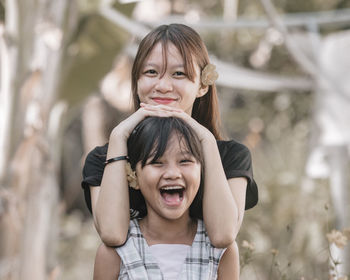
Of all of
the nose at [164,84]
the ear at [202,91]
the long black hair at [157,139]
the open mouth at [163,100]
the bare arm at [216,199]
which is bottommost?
the bare arm at [216,199]

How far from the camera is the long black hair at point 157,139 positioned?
1.75 metres

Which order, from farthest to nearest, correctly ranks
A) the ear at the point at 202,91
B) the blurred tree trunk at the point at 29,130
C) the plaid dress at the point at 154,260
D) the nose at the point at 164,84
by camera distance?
the blurred tree trunk at the point at 29,130
the ear at the point at 202,91
the nose at the point at 164,84
the plaid dress at the point at 154,260

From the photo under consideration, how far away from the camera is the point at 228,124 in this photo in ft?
34.2

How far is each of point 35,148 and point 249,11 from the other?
625 cm

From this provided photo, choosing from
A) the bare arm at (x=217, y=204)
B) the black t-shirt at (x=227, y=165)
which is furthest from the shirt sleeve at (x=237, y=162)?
the bare arm at (x=217, y=204)

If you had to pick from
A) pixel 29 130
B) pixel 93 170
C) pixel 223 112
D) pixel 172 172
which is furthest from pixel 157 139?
pixel 223 112

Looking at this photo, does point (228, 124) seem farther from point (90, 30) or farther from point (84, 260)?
point (90, 30)

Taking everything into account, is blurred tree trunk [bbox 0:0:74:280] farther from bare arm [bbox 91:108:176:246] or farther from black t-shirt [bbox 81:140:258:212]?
bare arm [bbox 91:108:176:246]

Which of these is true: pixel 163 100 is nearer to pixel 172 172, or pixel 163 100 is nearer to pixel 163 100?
pixel 163 100

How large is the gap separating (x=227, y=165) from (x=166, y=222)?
290mm

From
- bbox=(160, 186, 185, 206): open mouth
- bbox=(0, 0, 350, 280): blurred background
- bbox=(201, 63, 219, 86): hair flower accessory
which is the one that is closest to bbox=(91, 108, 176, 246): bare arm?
bbox=(160, 186, 185, 206): open mouth

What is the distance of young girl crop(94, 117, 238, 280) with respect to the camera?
1.71 m

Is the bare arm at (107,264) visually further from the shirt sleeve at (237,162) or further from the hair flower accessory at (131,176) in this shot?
the shirt sleeve at (237,162)

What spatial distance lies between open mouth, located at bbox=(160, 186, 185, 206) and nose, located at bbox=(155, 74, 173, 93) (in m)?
0.30
